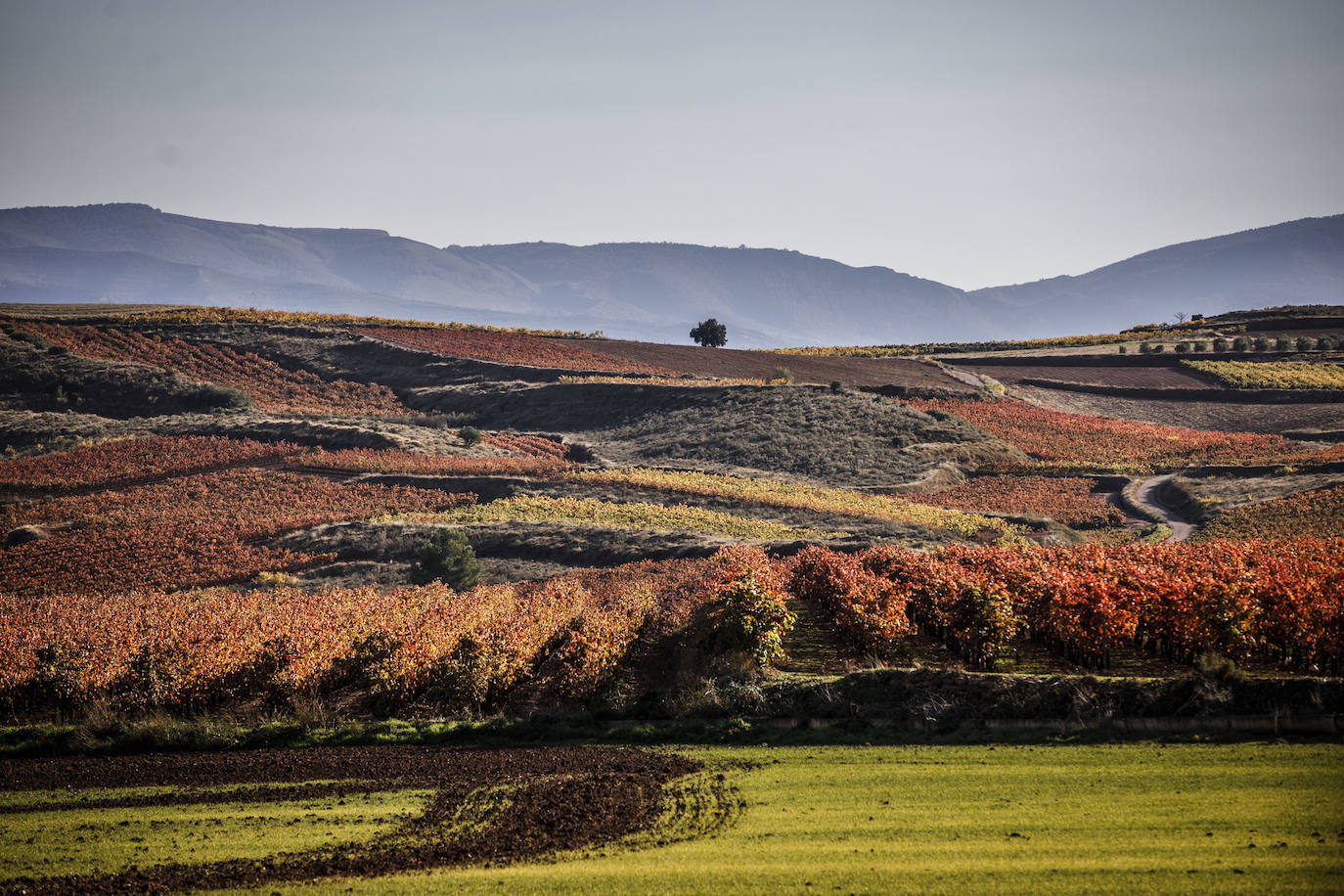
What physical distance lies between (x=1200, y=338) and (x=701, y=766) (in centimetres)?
10719

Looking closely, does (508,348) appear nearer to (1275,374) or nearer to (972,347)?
(972,347)

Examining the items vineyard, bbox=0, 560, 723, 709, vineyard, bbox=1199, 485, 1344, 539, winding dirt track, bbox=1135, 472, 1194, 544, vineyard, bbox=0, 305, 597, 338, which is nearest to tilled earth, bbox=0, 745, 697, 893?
vineyard, bbox=0, 560, 723, 709

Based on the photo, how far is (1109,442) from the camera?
62.8 meters

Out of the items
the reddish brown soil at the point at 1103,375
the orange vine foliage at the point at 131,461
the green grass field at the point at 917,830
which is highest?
the reddish brown soil at the point at 1103,375

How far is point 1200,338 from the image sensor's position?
337 ft

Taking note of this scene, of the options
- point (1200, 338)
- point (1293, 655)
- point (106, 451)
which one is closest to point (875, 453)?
point (1293, 655)

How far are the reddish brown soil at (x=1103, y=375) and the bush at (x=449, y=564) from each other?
6175 cm

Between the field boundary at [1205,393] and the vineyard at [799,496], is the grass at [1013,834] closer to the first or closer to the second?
the vineyard at [799,496]

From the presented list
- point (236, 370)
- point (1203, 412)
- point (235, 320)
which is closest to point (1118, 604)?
point (1203, 412)

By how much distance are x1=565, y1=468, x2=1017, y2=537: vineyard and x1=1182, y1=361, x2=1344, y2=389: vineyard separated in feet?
159

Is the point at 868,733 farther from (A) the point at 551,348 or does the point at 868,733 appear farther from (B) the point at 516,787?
(A) the point at 551,348

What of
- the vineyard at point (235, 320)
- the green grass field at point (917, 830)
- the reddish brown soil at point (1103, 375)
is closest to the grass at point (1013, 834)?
the green grass field at point (917, 830)

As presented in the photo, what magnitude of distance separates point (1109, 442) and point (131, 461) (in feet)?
211

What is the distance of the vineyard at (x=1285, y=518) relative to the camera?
3825 centimetres
